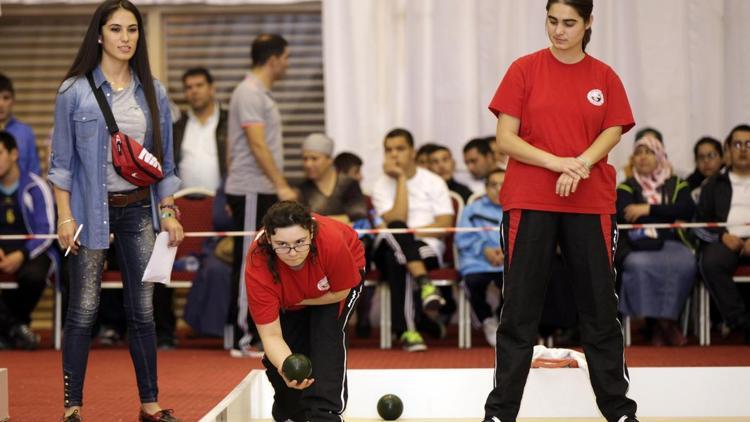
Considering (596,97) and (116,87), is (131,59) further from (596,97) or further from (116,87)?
(596,97)

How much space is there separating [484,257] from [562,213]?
281 centimetres

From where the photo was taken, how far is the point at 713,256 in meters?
5.99

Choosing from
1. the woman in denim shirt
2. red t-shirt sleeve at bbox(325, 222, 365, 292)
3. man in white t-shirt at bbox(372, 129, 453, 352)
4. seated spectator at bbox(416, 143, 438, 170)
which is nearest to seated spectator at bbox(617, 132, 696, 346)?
man in white t-shirt at bbox(372, 129, 453, 352)

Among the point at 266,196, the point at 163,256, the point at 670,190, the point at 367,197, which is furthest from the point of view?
the point at 367,197

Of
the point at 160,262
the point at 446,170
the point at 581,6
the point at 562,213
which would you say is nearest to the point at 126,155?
the point at 160,262

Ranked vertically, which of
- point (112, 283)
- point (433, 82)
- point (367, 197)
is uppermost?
point (433, 82)

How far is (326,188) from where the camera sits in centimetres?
627

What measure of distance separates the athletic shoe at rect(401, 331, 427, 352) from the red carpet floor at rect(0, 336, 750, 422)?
6 centimetres

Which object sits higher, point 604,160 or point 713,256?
point 604,160

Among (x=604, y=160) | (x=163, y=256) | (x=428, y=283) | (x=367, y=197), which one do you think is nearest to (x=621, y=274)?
(x=428, y=283)

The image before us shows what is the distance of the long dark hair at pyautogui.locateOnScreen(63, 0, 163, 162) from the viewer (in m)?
3.68

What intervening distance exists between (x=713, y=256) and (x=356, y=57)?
9.04ft

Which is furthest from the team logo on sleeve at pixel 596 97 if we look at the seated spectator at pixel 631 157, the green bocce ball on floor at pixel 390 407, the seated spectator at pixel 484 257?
the seated spectator at pixel 631 157

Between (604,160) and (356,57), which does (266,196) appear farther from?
(604,160)
